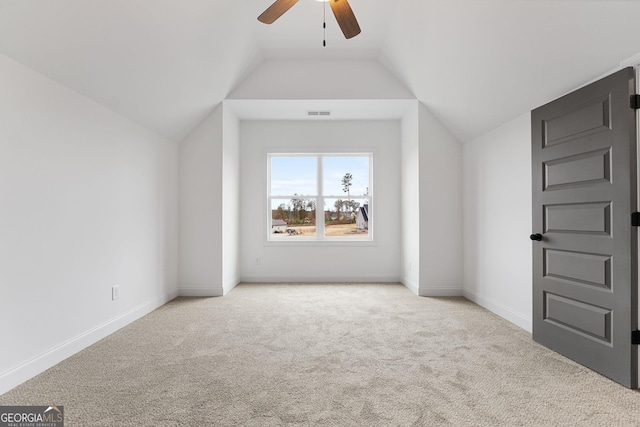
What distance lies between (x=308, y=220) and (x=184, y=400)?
3935 mm

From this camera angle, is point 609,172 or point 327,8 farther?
point 327,8

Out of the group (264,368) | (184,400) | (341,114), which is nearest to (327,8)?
(341,114)

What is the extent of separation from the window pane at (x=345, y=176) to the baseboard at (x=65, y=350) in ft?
10.5

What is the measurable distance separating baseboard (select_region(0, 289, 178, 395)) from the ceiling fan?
2.85m

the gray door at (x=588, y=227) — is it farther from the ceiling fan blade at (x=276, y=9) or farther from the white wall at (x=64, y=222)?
the white wall at (x=64, y=222)

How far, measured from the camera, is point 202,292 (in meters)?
4.52

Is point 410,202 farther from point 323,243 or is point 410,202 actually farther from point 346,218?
point 323,243

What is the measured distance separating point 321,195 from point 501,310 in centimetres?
311

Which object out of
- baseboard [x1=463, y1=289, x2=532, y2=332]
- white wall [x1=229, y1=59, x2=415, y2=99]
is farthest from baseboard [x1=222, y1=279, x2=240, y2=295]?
baseboard [x1=463, y1=289, x2=532, y2=332]

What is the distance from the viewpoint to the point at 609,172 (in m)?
2.24

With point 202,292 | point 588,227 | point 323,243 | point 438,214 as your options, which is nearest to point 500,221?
point 438,214

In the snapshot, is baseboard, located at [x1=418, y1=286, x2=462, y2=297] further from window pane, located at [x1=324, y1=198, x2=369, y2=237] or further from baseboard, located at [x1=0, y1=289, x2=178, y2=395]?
baseboard, located at [x1=0, y1=289, x2=178, y2=395]

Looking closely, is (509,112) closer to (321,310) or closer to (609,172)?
(609,172)

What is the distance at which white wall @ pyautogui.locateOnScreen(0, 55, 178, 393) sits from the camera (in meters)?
2.14
